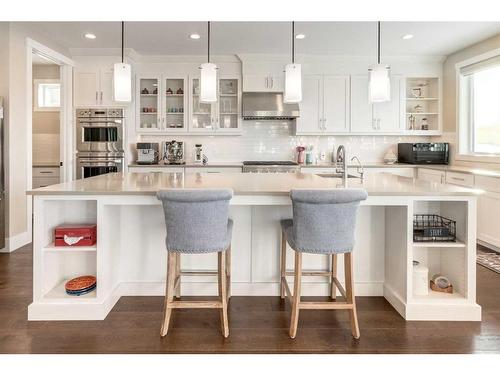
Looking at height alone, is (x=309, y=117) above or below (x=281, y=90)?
below

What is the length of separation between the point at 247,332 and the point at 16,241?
3278 millimetres

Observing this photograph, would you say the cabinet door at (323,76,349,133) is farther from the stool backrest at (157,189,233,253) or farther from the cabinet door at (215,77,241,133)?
the stool backrest at (157,189,233,253)

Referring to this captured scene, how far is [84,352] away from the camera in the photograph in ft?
6.91

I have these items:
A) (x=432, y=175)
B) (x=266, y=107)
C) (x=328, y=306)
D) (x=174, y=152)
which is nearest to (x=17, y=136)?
(x=174, y=152)

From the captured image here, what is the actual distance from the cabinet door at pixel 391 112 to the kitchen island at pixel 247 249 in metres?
3.22

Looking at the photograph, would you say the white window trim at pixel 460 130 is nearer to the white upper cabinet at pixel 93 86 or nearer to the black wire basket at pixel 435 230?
the black wire basket at pixel 435 230

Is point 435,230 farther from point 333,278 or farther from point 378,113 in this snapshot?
point 378,113

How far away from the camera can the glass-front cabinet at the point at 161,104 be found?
5.77 m

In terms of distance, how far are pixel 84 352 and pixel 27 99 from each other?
3.55 metres

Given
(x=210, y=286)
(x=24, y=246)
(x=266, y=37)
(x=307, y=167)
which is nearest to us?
(x=210, y=286)

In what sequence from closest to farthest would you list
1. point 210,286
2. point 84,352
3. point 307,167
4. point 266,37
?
point 84,352 → point 210,286 → point 266,37 → point 307,167

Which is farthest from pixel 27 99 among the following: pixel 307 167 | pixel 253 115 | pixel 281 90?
pixel 307 167

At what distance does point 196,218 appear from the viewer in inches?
87.4

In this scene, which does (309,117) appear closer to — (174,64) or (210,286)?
(174,64)
